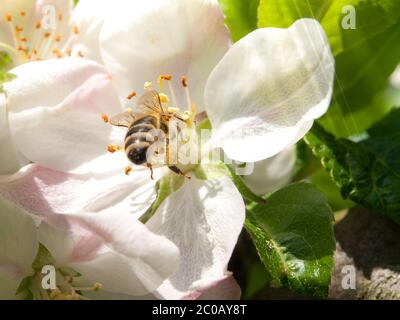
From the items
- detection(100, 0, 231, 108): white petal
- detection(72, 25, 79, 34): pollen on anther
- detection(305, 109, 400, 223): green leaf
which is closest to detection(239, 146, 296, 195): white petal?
detection(305, 109, 400, 223): green leaf

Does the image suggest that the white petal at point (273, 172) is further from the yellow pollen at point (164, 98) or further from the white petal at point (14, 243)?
the white petal at point (14, 243)

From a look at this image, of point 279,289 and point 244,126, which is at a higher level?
point 244,126

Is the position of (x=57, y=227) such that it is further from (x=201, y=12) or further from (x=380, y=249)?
(x=380, y=249)

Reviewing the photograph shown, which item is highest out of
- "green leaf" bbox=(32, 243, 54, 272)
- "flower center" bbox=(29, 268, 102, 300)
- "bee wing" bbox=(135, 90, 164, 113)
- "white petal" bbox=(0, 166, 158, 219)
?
"bee wing" bbox=(135, 90, 164, 113)

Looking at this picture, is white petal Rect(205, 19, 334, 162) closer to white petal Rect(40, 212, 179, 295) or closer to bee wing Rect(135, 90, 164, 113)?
bee wing Rect(135, 90, 164, 113)

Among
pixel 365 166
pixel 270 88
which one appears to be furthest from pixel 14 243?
pixel 365 166

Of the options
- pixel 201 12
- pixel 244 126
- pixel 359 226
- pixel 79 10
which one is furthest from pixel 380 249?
pixel 79 10

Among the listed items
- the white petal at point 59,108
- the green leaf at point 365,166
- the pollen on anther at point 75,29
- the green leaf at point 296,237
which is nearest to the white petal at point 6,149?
the white petal at point 59,108
